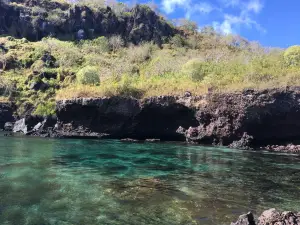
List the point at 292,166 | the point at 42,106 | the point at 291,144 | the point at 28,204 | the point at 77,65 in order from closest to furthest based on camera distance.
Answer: the point at 28,204, the point at 292,166, the point at 291,144, the point at 42,106, the point at 77,65

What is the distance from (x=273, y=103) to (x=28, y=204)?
28.1 meters

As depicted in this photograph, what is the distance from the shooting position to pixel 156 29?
321 feet

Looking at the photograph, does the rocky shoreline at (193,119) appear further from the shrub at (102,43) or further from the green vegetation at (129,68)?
the shrub at (102,43)

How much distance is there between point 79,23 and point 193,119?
70619 millimetres

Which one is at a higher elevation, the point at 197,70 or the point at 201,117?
the point at 197,70

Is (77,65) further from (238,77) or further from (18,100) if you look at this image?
(238,77)

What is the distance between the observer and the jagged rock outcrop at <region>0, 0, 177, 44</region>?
312 ft

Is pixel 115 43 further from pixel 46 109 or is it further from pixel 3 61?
pixel 46 109

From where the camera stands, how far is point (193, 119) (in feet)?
124

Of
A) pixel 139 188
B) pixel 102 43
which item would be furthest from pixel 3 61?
pixel 139 188

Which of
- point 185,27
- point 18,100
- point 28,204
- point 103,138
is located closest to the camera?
point 28,204

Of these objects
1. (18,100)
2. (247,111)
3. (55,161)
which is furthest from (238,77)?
(18,100)

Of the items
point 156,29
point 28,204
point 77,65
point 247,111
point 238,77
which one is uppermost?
point 156,29

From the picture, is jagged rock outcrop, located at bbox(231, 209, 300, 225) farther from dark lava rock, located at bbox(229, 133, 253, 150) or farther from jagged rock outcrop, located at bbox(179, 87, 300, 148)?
jagged rock outcrop, located at bbox(179, 87, 300, 148)
